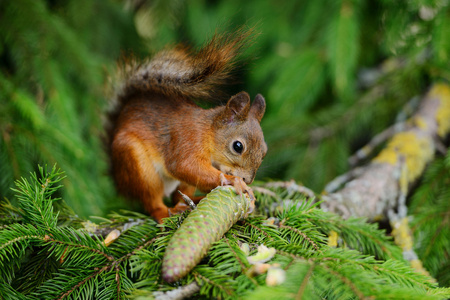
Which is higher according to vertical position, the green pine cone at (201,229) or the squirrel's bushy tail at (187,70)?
the squirrel's bushy tail at (187,70)

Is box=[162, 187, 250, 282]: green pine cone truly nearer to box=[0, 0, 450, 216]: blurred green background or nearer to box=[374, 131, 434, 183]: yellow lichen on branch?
box=[0, 0, 450, 216]: blurred green background

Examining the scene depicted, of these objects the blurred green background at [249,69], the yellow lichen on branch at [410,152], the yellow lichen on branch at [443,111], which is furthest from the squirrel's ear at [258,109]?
the yellow lichen on branch at [443,111]

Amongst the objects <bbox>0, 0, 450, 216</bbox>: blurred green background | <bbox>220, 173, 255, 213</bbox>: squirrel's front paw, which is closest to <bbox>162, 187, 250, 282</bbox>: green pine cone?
<bbox>220, 173, 255, 213</bbox>: squirrel's front paw

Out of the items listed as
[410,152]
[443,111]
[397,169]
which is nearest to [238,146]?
[397,169]

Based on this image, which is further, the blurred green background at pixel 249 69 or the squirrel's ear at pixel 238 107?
the blurred green background at pixel 249 69

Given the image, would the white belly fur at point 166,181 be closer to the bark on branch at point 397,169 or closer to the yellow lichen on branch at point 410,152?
the bark on branch at point 397,169

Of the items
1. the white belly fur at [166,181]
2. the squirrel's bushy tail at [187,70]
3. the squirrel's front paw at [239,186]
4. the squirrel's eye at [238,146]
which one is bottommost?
the squirrel's front paw at [239,186]

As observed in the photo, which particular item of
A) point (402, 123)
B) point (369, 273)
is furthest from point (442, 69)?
point (369, 273)
